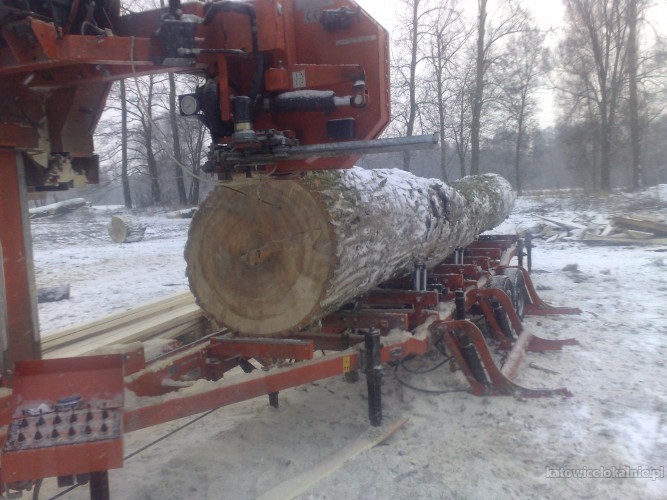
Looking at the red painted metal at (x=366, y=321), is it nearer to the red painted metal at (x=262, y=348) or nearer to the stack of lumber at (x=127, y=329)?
the red painted metal at (x=262, y=348)

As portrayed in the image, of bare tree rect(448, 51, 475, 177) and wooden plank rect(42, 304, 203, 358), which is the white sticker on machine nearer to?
wooden plank rect(42, 304, 203, 358)

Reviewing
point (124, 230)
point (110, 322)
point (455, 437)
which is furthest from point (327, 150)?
point (124, 230)

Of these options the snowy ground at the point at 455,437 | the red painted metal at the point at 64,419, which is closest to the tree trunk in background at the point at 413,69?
the snowy ground at the point at 455,437

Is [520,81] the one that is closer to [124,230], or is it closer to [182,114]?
[124,230]

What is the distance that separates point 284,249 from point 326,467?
4.57 feet

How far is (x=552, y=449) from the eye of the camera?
11.6 feet

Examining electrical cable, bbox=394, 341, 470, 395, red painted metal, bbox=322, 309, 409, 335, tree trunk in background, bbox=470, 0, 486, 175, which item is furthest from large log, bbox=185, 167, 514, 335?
tree trunk in background, bbox=470, 0, 486, 175

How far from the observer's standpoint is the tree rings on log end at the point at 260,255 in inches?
138

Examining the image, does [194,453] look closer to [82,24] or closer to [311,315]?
[311,315]

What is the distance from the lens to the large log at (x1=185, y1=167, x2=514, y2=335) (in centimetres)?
351

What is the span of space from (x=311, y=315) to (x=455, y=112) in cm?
2191

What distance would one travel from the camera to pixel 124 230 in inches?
589

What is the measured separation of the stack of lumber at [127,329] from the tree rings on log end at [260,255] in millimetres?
1186

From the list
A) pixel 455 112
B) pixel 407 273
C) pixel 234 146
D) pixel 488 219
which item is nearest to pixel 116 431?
pixel 234 146
